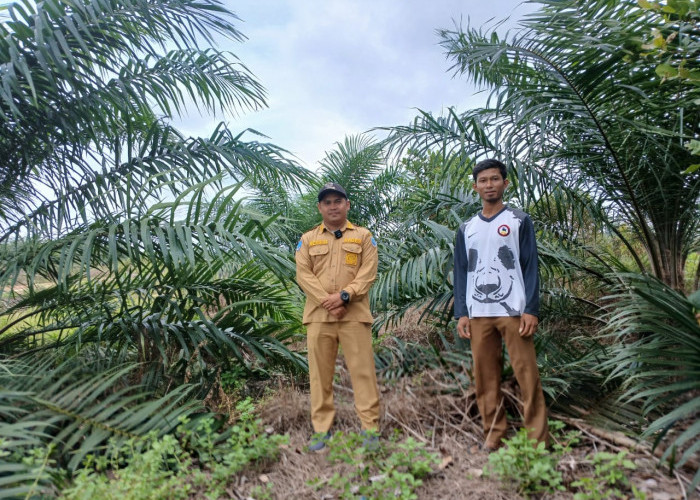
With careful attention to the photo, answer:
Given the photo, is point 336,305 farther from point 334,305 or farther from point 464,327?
point 464,327

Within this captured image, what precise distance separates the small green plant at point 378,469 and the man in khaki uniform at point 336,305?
0.29 m

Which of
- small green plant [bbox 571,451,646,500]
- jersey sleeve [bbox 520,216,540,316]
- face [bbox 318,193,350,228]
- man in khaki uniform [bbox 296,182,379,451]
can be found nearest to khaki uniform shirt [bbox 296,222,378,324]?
man in khaki uniform [bbox 296,182,379,451]

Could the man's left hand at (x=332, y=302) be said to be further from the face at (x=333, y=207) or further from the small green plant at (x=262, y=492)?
the small green plant at (x=262, y=492)

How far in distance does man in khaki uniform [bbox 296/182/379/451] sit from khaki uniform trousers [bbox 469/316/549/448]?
63 cm

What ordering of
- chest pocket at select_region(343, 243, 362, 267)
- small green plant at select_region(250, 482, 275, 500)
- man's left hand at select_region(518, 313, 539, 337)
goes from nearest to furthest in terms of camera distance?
small green plant at select_region(250, 482, 275, 500)
man's left hand at select_region(518, 313, 539, 337)
chest pocket at select_region(343, 243, 362, 267)

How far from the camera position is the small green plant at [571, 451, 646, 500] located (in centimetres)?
214

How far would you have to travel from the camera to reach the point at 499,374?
292 centimetres

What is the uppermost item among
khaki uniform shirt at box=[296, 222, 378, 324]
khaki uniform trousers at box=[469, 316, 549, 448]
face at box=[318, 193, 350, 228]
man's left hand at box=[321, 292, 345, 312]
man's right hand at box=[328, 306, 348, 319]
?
face at box=[318, 193, 350, 228]

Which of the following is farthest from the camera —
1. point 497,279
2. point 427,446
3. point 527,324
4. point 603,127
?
point 603,127

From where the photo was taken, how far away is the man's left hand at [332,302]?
3041 millimetres

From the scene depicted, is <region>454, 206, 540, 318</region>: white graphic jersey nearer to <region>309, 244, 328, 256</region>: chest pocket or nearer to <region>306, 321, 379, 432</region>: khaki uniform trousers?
<region>306, 321, 379, 432</region>: khaki uniform trousers

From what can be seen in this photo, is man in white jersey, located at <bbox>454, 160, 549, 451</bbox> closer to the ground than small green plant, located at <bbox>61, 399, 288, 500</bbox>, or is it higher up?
higher up

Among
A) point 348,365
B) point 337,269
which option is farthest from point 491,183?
point 348,365

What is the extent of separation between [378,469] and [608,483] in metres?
1.09
